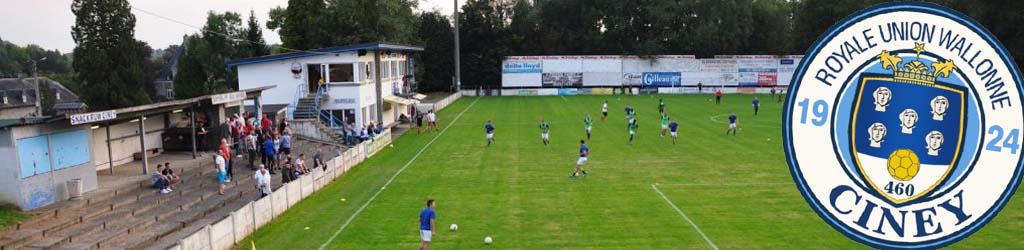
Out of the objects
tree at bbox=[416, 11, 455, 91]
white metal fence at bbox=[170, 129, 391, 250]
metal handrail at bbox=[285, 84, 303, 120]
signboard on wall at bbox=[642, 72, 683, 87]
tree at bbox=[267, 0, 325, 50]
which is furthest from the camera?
tree at bbox=[416, 11, 455, 91]

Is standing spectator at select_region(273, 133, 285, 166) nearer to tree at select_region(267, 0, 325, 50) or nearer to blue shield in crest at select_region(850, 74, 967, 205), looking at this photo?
blue shield in crest at select_region(850, 74, 967, 205)

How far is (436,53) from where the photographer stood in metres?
97.9

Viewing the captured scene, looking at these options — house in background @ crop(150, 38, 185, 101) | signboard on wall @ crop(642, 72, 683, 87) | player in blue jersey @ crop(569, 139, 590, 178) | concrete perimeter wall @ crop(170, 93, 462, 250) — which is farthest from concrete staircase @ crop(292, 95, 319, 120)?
house in background @ crop(150, 38, 185, 101)

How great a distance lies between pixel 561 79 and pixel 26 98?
62.5m

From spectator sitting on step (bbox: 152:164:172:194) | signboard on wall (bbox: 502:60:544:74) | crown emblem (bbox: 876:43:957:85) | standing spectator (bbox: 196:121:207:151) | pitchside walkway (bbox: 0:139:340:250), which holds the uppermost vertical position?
crown emblem (bbox: 876:43:957:85)

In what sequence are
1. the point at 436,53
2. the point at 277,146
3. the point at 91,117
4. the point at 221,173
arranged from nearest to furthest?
1. the point at 91,117
2. the point at 221,173
3. the point at 277,146
4. the point at 436,53

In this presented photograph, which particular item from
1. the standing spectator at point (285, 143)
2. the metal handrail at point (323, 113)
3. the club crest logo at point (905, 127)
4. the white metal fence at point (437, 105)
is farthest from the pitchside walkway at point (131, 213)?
the white metal fence at point (437, 105)

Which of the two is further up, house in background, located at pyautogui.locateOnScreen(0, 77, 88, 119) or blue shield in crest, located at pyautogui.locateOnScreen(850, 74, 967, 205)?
blue shield in crest, located at pyautogui.locateOnScreen(850, 74, 967, 205)

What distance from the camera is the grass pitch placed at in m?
19.3

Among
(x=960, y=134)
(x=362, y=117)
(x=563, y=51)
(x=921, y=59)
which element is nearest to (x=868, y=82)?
(x=921, y=59)

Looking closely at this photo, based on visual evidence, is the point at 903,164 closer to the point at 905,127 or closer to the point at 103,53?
the point at 905,127

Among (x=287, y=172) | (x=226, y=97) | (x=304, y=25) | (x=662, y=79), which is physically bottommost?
(x=287, y=172)

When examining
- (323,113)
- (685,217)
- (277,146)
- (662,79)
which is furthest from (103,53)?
(662,79)

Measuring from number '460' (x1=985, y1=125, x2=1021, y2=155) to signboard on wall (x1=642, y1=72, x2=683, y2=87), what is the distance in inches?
3403
